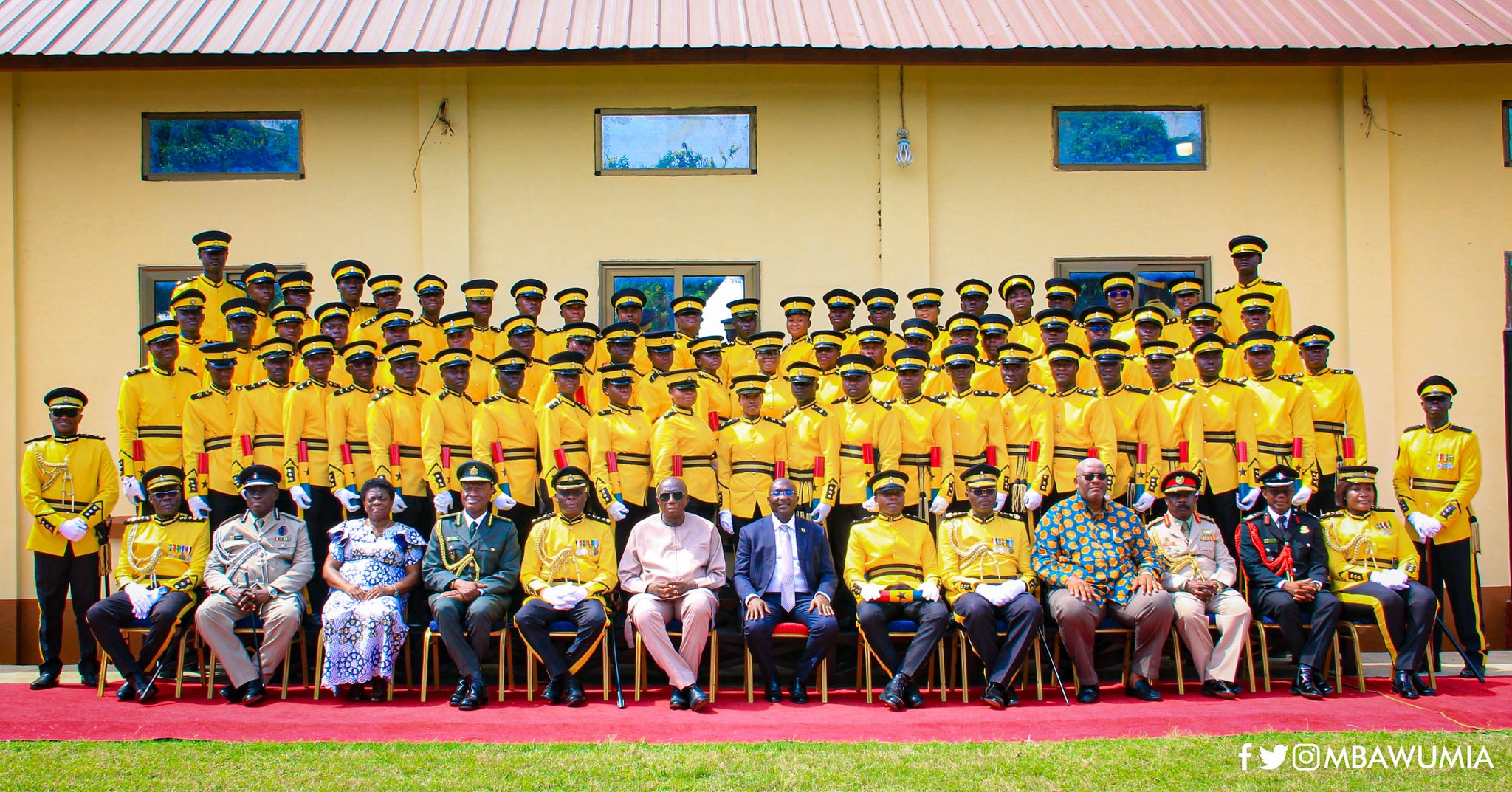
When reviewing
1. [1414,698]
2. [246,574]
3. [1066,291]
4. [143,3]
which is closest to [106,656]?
[246,574]

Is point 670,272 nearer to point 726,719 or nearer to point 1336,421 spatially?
point 726,719

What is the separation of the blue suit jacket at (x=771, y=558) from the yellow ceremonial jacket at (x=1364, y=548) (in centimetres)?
320

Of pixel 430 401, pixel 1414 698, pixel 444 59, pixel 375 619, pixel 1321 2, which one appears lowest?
pixel 1414 698

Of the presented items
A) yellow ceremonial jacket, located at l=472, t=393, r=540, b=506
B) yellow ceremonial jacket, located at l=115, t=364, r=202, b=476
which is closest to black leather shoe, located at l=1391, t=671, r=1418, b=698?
yellow ceremonial jacket, located at l=472, t=393, r=540, b=506

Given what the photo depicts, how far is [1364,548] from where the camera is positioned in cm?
781

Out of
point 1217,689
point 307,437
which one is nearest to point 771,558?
point 1217,689

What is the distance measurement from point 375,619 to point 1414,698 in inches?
240

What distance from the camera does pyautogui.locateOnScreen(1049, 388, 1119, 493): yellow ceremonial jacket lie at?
8133mm

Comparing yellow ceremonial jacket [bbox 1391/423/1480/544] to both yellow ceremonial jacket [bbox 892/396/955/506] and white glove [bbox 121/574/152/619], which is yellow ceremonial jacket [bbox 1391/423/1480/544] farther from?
white glove [bbox 121/574/152/619]

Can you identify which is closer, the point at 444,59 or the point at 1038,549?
the point at 1038,549

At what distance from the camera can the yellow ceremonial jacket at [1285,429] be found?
8.34 metres

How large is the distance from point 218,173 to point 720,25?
4396 mm

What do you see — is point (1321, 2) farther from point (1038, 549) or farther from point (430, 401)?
point (430, 401)

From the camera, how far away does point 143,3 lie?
10836mm
